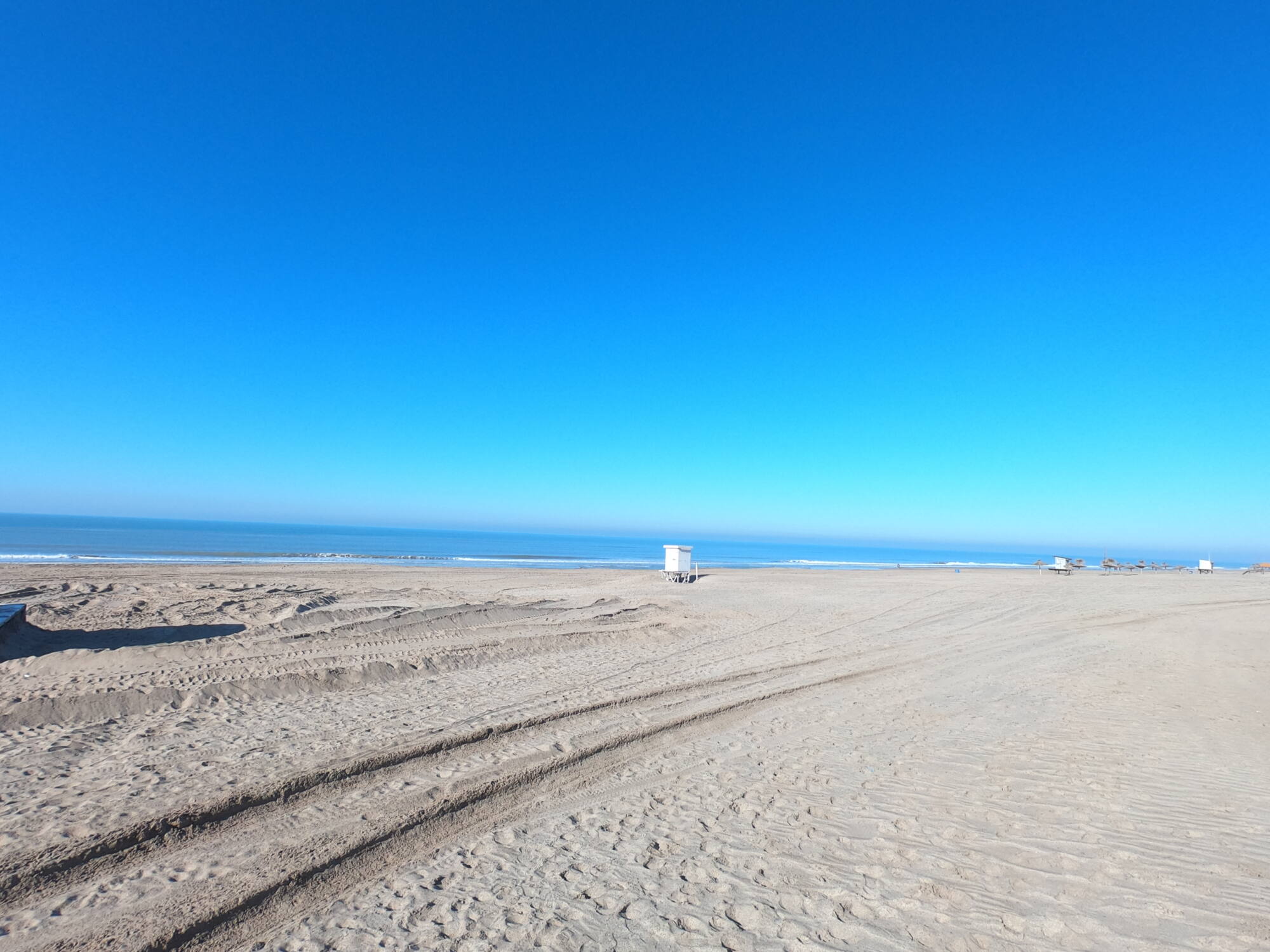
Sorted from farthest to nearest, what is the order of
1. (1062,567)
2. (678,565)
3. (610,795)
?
1. (1062,567)
2. (678,565)
3. (610,795)

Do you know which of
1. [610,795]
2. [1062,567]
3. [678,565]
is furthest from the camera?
[1062,567]

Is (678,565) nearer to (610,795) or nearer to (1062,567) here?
(610,795)

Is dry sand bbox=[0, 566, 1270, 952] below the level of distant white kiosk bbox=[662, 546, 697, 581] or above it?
below

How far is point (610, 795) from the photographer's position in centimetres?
524

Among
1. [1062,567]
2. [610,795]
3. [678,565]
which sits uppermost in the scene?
[1062,567]

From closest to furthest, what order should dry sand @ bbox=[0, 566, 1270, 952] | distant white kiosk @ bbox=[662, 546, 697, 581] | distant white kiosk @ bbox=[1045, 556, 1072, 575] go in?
1. dry sand @ bbox=[0, 566, 1270, 952]
2. distant white kiosk @ bbox=[662, 546, 697, 581]
3. distant white kiosk @ bbox=[1045, 556, 1072, 575]

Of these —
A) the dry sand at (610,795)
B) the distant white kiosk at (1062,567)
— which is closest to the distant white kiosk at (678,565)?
the dry sand at (610,795)

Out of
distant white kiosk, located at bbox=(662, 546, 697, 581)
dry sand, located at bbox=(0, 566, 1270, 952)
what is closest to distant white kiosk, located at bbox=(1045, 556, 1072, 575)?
distant white kiosk, located at bbox=(662, 546, 697, 581)

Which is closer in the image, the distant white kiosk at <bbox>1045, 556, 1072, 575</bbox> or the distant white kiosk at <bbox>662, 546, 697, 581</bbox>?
the distant white kiosk at <bbox>662, 546, 697, 581</bbox>

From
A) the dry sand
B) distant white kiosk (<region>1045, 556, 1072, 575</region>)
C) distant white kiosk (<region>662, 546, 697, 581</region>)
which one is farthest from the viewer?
distant white kiosk (<region>1045, 556, 1072, 575</region>)

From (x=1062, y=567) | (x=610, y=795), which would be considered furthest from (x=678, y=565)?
(x=1062, y=567)

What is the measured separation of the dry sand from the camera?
11.6 ft

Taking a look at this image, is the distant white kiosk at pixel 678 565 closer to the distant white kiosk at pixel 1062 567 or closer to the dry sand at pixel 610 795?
the dry sand at pixel 610 795

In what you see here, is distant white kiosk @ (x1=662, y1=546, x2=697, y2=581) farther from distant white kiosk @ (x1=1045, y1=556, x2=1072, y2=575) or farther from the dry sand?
distant white kiosk @ (x1=1045, y1=556, x2=1072, y2=575)
